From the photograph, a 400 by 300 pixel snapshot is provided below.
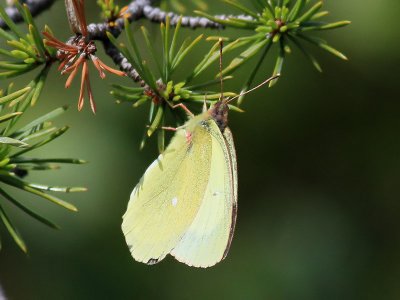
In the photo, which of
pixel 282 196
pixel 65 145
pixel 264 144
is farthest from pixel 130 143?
pixel 282 196

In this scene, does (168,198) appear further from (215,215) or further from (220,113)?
(220,113)

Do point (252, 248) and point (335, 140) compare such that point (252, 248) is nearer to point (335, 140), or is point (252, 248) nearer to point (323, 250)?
point (323, 250)

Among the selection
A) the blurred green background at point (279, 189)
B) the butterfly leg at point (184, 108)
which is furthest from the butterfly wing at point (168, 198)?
the blurred green background at point (279, 189)

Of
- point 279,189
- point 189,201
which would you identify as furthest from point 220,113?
point 279,189

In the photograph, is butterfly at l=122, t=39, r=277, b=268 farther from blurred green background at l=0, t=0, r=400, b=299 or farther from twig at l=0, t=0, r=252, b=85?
blurred green background at l=0, t=0, r=400, b=299

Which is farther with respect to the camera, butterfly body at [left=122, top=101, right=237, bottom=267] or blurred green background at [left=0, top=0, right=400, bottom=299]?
blurred green background at [left=0, top=0, right=400, bottom=299]

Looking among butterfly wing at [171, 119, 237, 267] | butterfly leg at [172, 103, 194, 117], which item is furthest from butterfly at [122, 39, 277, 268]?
butterfly leg at [172, 103, 194, 117]
